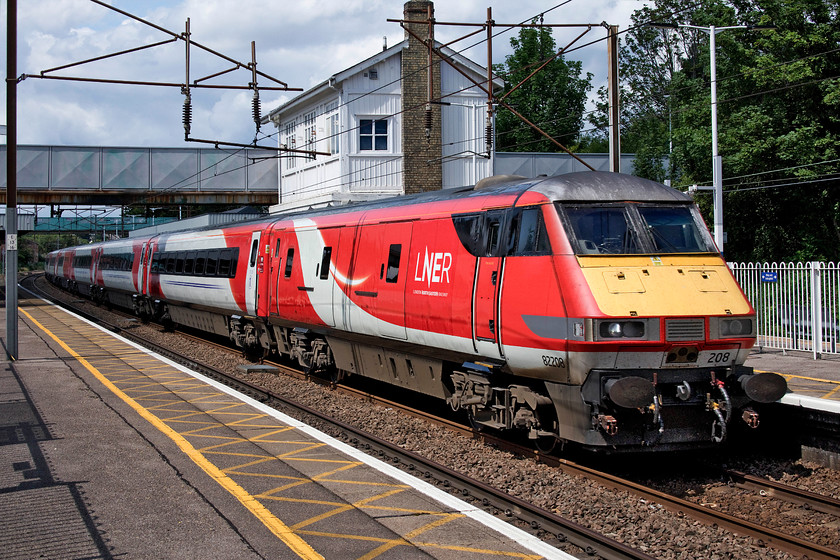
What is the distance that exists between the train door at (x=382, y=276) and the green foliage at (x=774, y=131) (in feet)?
45.6

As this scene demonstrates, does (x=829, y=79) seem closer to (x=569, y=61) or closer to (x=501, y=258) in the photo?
(x=501, y=258)

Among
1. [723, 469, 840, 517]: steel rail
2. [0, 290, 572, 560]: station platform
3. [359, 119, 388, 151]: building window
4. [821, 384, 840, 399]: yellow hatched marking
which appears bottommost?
[723, 469, 840, 517]: steel rail

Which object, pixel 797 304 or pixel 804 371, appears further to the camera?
pixel 797 304

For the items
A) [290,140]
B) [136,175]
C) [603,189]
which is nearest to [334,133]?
[290,140]

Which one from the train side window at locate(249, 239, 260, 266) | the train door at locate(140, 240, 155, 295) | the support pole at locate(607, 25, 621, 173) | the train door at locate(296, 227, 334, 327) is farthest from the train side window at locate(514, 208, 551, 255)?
the train door at locate(140, 240, 155, 295)

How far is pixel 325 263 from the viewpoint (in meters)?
14.9

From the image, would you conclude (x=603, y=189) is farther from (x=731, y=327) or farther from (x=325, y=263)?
(x=325, y=263)

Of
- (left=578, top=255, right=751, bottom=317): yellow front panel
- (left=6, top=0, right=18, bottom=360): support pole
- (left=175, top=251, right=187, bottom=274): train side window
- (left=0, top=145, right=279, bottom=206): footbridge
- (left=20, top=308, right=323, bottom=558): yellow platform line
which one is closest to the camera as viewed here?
(left=20, top=308, right=323, bottom=558): yellow platform line

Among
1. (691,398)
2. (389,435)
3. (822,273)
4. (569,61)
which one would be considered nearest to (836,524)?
(691,398)

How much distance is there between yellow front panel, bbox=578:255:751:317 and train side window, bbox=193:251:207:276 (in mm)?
15487

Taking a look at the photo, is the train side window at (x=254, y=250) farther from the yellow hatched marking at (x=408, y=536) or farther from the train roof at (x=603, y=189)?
the yellow hatched marking at (x=408, y=536)

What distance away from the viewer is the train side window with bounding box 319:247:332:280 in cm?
1480

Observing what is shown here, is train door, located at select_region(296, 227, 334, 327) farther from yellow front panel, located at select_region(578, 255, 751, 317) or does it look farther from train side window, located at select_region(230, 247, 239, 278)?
yellow front panel, located at select_region(578, 255, 751, 317)

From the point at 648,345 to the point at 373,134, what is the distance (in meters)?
23.2
